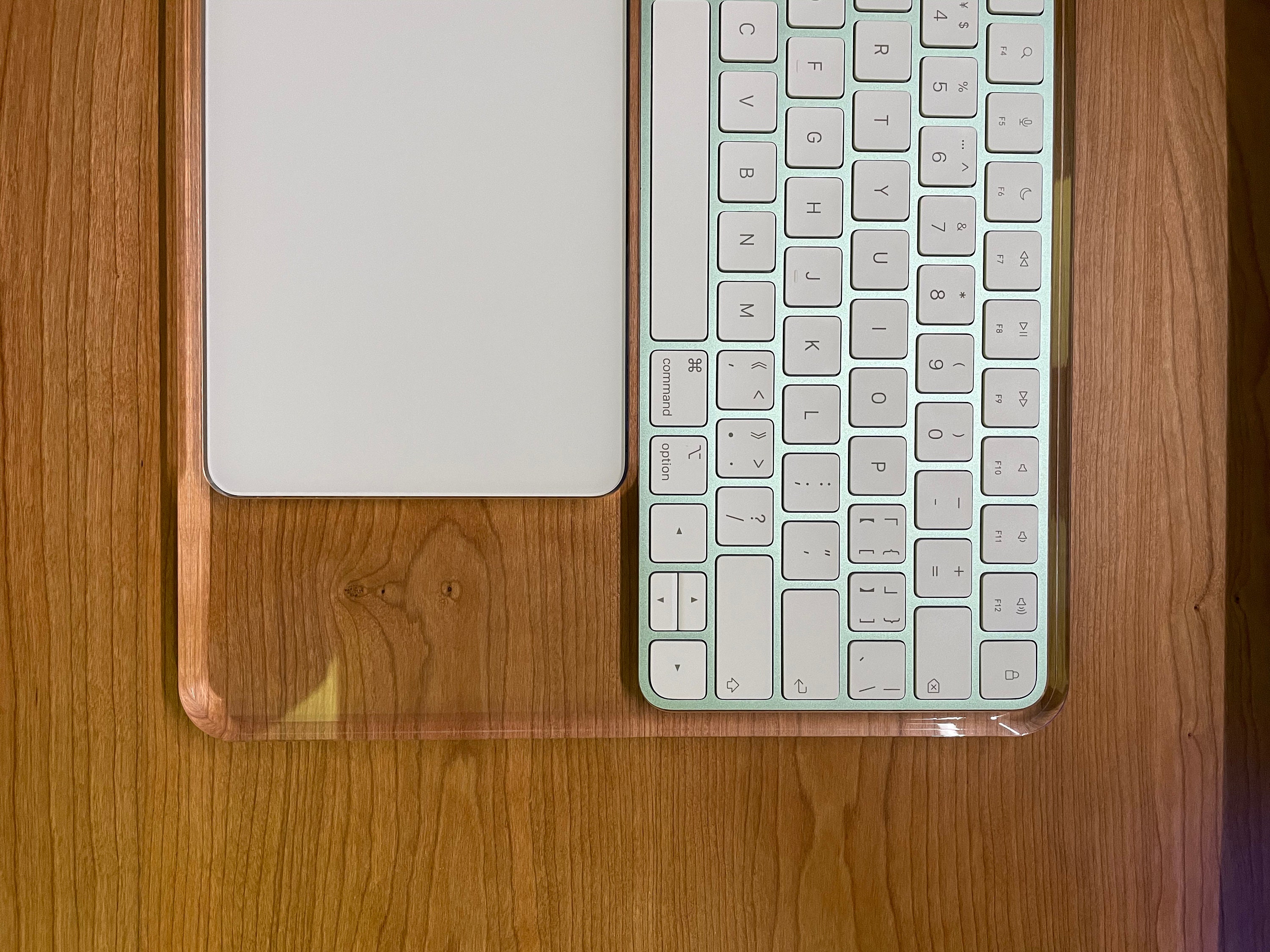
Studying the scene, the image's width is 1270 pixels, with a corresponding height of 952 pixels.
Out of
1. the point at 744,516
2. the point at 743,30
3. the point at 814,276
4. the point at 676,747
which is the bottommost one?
the point at 676,747

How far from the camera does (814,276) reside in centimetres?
26

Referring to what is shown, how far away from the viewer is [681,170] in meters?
0.26

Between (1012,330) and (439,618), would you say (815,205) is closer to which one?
(1012,330)

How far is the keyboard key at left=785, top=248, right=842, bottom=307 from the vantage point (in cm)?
26

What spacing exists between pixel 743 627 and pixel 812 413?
0.10 metres

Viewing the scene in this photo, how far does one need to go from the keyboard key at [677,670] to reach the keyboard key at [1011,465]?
0.47 ft

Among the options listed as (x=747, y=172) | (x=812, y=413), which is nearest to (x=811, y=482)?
(x=812, y=413)

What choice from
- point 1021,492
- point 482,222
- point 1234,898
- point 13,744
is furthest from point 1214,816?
point 13,744

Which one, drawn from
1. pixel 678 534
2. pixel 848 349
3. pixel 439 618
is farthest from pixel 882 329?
pixel 439 618

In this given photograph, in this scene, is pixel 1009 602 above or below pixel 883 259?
below

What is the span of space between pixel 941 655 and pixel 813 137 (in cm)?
22

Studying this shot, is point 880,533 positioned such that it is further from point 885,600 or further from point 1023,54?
point 1023,54

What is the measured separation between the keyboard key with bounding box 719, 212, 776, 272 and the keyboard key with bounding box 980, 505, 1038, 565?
14cm

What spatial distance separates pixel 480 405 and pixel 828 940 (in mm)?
277
